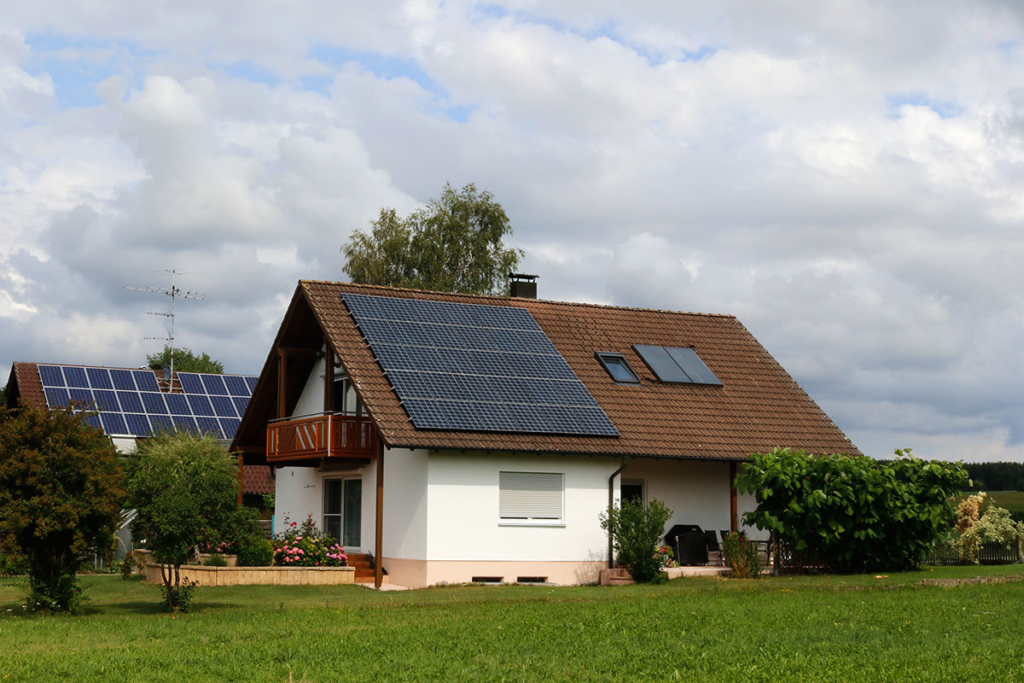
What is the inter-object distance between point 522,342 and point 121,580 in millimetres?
10921

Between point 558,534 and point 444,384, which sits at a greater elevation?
point 444,384

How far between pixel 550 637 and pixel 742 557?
11.8 metres

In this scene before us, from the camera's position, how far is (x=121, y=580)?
2825 centimetres

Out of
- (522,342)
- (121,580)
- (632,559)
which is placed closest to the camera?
(632,559)

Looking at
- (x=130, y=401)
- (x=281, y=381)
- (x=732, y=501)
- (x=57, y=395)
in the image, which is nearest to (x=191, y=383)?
(x=130, y=401)

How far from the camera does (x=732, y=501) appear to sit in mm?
30141

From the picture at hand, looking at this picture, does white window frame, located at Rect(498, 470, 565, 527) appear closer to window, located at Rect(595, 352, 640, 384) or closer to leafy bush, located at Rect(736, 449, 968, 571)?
leafy bush, located at Rect(736, 449, 968, 571)

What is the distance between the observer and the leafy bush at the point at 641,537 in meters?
26.0

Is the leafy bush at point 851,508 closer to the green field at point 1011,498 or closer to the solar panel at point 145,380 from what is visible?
the green field at point 1011,498

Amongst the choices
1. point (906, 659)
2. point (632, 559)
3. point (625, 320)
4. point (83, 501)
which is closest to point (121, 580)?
point (83, 501)

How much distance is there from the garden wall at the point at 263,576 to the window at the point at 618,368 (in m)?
8.78

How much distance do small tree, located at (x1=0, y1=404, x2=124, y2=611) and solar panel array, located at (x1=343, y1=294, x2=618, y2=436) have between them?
7731mm

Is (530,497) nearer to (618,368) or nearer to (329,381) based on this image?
(618,368)

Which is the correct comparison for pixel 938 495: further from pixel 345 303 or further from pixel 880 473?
pixel 345 303
